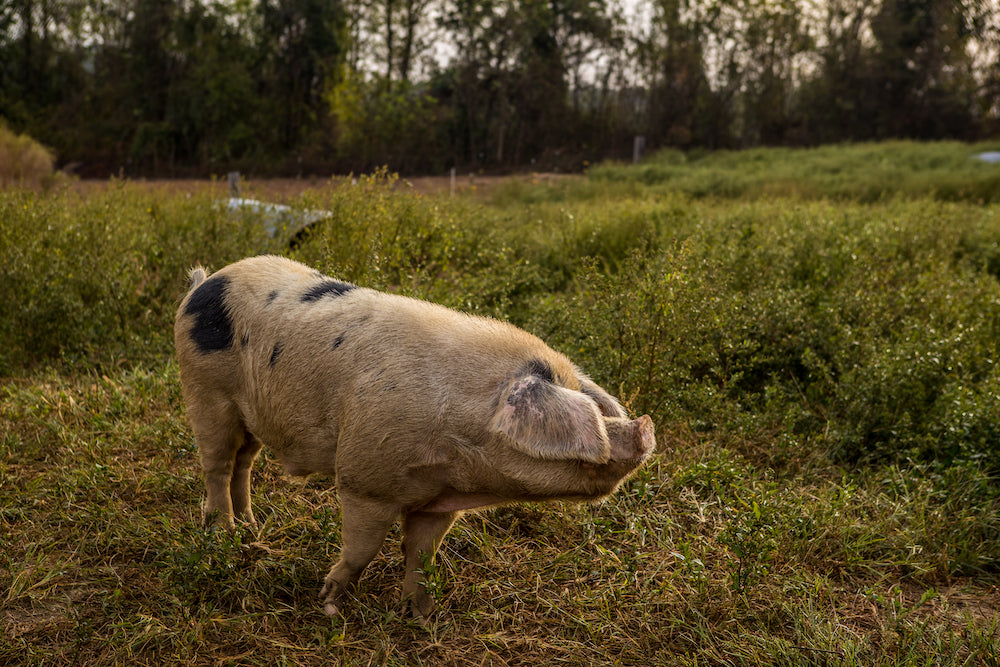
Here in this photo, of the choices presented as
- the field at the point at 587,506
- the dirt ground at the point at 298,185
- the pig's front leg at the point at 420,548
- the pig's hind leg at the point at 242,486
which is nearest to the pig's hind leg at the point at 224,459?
the pig's hind leg at the point at 242,486

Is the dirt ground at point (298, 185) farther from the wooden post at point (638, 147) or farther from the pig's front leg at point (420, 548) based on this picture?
the pig's front leg at point (420, 548)

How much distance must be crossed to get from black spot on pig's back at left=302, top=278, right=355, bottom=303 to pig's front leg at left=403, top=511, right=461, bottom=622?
0.89 m

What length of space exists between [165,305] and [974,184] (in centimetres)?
1529

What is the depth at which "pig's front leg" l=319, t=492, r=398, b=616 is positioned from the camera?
244 cm

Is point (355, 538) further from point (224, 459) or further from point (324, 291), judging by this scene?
point (324, 291)

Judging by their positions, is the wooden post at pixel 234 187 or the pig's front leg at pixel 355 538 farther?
the wooden post at pixel 234 187

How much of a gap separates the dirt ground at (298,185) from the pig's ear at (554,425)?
5.63 m

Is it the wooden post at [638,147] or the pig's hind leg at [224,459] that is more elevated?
the wooden post at [638,147]

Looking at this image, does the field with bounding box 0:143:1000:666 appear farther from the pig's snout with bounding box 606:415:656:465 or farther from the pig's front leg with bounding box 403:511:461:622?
the pig's snout with bounding box 606:415:656:465

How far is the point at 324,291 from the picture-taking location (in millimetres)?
2809

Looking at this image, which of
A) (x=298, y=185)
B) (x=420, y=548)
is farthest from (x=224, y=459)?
(x=298, y=185)

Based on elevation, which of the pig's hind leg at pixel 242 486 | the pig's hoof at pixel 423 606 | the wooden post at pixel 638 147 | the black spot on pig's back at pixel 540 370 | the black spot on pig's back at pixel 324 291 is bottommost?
the pig's hoof at pixel 423 606

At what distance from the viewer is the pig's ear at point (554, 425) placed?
2.11 metres

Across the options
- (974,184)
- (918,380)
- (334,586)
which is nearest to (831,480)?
(918,380)
